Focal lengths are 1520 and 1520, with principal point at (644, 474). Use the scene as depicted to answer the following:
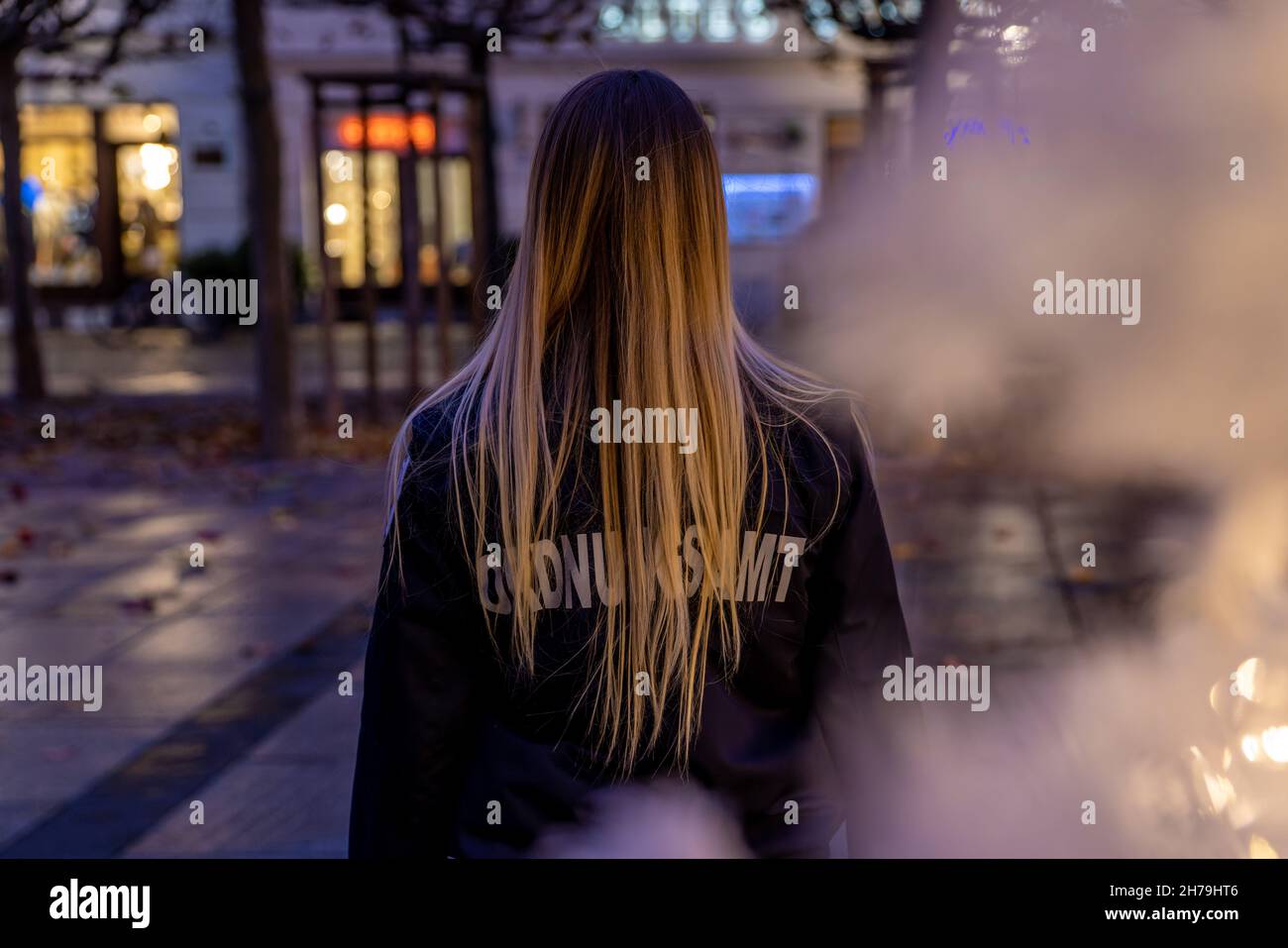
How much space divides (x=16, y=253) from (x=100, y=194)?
1192cm

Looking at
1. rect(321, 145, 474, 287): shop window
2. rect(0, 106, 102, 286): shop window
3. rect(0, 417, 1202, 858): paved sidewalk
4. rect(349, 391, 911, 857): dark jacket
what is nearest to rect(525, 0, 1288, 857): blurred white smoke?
rect(349, 391, 911, 857): dark jacket

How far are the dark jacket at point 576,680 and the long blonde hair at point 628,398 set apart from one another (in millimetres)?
28

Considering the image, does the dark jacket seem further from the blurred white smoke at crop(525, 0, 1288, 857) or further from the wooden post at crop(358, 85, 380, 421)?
the wooden post at crop(358, 85, 380, 421)

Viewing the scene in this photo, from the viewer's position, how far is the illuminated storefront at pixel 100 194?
2312 cm

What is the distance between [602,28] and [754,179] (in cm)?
809

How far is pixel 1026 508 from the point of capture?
699 centimetres

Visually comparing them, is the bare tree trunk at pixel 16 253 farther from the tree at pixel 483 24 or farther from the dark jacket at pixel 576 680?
the dark jacket at pixel 576 680

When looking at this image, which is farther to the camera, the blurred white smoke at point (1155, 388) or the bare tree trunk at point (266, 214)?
the bare tree trunk at point (266, 214)

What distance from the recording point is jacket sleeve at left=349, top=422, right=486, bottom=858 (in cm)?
168

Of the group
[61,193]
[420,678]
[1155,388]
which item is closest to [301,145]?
[61,193]

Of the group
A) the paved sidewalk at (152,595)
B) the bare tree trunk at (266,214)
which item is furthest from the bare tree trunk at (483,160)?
the paved sidewalk at (152,595)

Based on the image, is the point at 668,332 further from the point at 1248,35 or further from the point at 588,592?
the point at 1248,35
